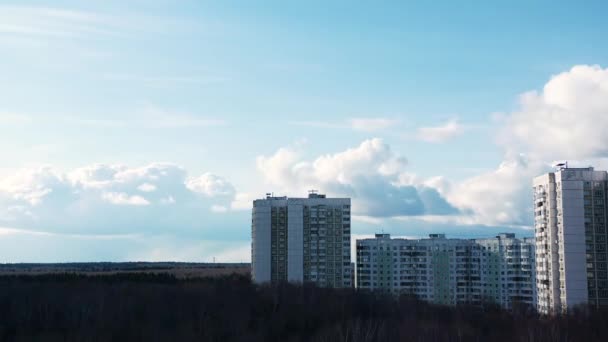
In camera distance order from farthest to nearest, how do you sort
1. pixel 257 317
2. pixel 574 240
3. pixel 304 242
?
pixel 304 242, pixel 257 317, pixel 574 240

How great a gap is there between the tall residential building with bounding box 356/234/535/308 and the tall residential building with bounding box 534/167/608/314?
13.7 meters

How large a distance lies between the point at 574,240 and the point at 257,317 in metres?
19.9

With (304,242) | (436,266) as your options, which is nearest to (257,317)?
(304,242)

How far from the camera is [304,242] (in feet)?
189

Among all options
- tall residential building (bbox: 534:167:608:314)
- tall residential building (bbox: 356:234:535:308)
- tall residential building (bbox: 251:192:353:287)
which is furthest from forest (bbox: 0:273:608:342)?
tall residential building (bbox: 356:234:535:308)

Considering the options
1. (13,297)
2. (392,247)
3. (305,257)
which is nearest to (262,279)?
(305,257)

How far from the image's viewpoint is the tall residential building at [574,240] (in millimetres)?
43375

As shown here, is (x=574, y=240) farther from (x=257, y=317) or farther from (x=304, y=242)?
(x=304, y=242)

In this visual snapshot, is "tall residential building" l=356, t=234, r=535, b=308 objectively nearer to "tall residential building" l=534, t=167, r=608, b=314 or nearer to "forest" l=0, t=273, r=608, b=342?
"forest" l=0, t=273, r=608, b=342

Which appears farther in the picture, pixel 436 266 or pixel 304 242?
pixel 436 266

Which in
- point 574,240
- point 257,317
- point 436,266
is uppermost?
point 574,240

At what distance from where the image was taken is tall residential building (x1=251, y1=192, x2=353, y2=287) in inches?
2267

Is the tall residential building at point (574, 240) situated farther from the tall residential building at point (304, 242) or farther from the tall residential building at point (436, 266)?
the tall residential building at point (304, 242)

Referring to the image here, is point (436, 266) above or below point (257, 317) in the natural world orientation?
above
